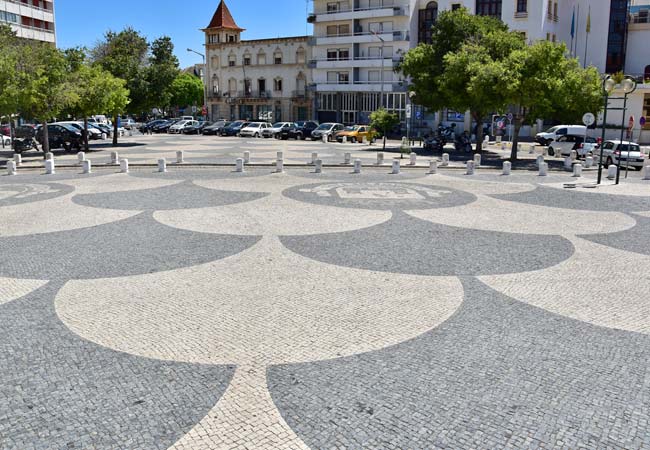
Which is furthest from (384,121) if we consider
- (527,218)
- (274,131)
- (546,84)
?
(527,218)

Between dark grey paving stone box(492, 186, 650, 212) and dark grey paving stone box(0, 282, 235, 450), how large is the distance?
45.7ft

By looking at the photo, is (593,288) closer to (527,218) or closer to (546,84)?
(527,218)

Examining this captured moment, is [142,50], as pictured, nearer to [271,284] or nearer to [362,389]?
[271,284]

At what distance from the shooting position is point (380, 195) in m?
18.9

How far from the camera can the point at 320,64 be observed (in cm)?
6819

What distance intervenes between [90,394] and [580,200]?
53.8ft

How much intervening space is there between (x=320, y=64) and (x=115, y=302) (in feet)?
205

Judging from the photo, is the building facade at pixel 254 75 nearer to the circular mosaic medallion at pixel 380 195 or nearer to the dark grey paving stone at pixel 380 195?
the dark grey paving stone at pixel 380 195

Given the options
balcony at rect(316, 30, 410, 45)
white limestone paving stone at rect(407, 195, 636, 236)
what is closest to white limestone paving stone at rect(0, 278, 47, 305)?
white limestone paving stone at rect(407, 195, 636, 236)

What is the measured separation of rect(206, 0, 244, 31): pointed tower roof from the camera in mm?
82750

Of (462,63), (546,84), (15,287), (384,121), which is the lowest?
(15,287)

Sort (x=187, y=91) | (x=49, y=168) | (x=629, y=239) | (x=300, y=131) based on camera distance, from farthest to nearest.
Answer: (x=187, y=91)
(x=300, y=131)
(x=49, y=168)
(x=629, y=239)

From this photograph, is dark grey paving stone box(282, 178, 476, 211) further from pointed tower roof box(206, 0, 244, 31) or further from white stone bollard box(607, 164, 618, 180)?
pointed tower roof box(206, 0, 244, 31)

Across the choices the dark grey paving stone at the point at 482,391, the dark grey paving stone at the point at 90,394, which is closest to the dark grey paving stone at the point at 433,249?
the dark grey paving stone at the point at 482,391
